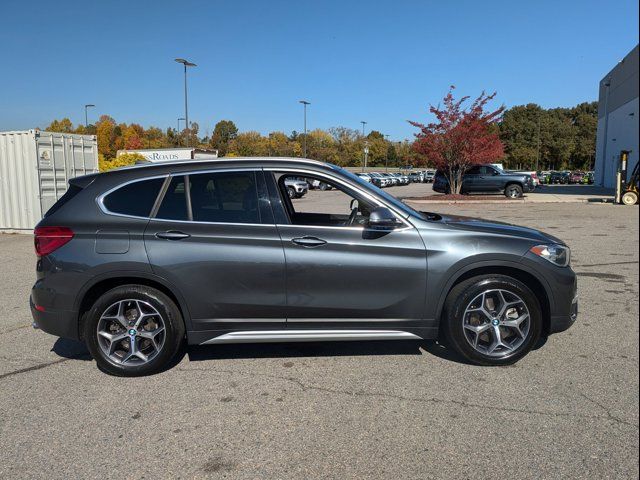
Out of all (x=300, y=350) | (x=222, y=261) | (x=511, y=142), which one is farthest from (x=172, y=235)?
(x=511, y=142)

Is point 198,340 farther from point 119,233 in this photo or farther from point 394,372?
point 394,372

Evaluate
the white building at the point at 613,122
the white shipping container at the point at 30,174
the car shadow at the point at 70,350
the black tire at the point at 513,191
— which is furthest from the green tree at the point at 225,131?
the car shadow at the point at 70,350

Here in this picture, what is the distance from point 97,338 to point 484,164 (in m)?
26.6

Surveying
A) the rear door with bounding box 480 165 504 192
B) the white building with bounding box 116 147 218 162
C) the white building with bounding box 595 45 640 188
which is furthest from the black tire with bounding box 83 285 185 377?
the white building with bounding box 595 45 640 188

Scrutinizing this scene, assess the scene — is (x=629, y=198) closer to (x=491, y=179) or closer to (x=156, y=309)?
(x=491, y=179)

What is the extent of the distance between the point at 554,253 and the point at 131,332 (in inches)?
140

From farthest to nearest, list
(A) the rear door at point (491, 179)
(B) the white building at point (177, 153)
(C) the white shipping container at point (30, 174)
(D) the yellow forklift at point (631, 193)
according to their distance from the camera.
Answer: (A) the rear door at point (491, 179) < (B) the white building at point (177, 153) < (D) the yellow forklift at point (631, 193) < (C) the white shipping container at point (30, 174)

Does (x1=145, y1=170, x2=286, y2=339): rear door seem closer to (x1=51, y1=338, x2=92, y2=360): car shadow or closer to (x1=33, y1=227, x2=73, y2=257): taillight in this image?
(x1=33, y1=227, x2=73, y2=257): taillight

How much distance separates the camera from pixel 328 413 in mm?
3455

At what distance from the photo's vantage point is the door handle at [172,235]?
13.1 ft

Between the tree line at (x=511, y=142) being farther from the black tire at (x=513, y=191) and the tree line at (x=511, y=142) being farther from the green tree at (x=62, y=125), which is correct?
the black tire at (x=513, y=191)

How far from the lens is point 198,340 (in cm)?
409

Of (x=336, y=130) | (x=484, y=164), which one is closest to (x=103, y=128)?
(x=336, y=130)

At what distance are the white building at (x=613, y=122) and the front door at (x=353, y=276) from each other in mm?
33251
